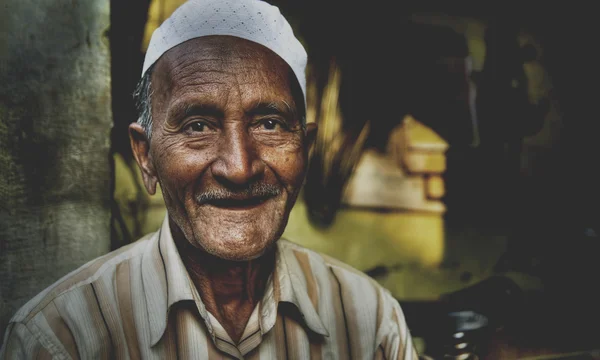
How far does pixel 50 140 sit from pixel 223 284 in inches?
41.1

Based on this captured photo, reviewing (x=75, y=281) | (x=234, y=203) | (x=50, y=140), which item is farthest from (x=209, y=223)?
(x=50, y=140)

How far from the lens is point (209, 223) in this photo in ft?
5.18

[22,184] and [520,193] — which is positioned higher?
[22,184]

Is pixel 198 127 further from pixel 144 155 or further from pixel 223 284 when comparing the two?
pixel 223 284

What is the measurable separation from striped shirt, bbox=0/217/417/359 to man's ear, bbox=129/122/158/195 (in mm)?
163

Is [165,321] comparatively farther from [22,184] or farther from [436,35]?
[436,35]

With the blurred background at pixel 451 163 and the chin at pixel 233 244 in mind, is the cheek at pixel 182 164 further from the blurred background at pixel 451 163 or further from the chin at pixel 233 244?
the blurred background at pixel 451 163

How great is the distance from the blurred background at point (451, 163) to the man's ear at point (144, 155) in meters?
0.67

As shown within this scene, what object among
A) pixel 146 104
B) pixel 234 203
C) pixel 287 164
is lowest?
pixel 234 203

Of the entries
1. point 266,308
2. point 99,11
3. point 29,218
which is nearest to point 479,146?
point 266,308

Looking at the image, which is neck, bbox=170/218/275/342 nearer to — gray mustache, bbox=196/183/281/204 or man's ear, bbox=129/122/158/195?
man's ear, bbox=129/122/158/195

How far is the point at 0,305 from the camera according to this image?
2.08 metres

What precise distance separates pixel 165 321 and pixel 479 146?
256 cm

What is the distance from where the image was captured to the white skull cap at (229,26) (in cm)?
166
